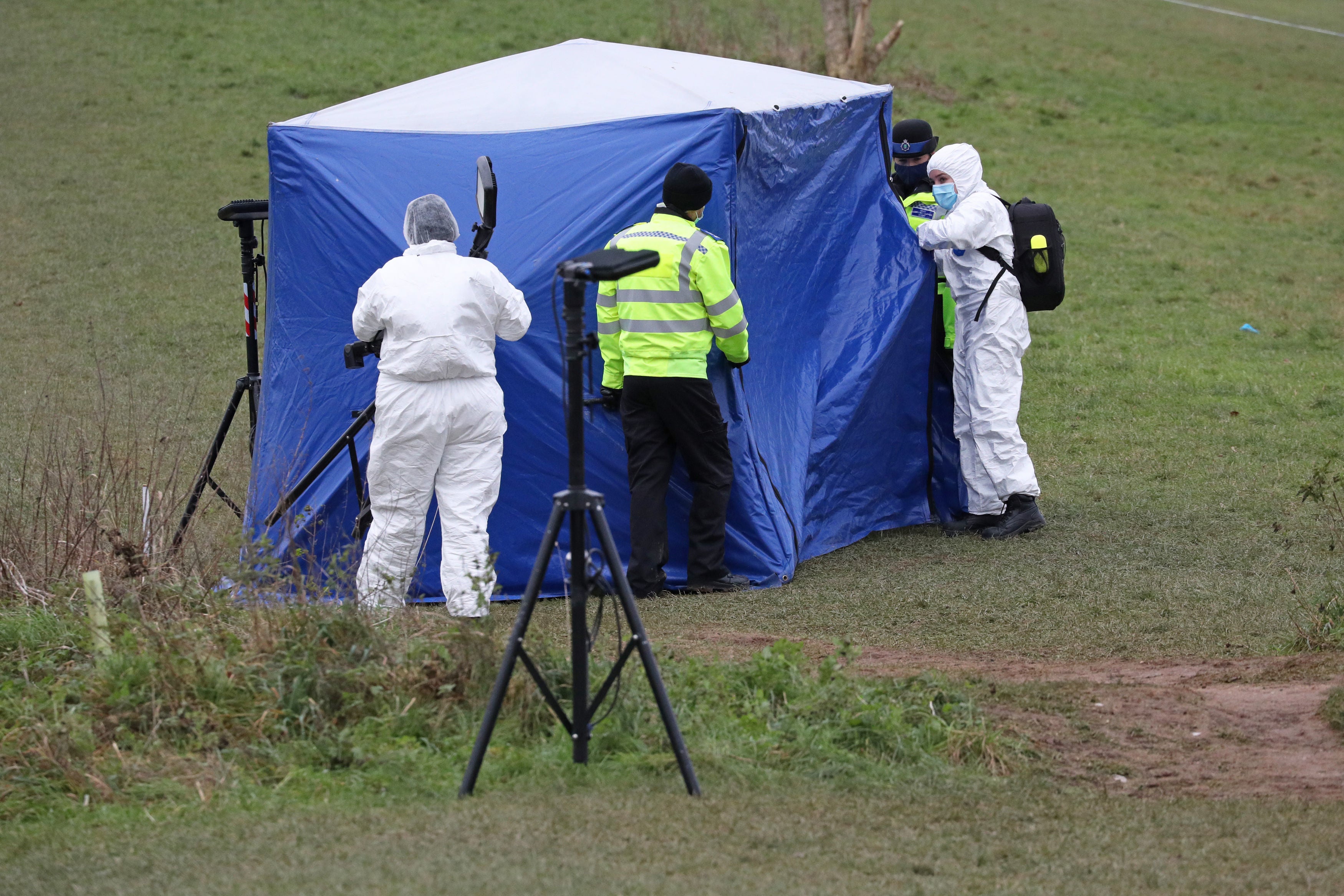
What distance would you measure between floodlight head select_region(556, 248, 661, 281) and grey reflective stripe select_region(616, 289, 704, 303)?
2.48m

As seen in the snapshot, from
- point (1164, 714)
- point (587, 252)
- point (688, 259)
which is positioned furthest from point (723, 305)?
point (1164, 714)

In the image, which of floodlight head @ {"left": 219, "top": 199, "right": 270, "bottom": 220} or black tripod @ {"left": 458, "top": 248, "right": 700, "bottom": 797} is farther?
floodlight head @ {"left": 219, "top": 199, "right": 270, "bottom": 220}

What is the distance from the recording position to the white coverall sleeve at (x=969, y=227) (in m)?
8.10

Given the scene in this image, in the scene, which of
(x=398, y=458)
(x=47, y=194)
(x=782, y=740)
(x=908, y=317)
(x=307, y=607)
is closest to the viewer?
(x=782, y=740)

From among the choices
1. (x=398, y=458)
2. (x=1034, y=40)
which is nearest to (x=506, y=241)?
(x=398, y=458)

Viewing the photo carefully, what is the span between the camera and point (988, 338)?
823 cm

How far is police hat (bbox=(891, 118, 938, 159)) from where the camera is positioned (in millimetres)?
8484

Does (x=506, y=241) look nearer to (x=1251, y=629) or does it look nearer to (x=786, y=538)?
(x=786, y=538)

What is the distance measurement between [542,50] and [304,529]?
3156mm

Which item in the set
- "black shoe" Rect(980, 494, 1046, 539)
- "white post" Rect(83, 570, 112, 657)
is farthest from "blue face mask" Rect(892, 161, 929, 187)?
"white post" Rect(83, 570, 112, 657)

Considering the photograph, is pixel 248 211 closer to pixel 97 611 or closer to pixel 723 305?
pixel 723 305

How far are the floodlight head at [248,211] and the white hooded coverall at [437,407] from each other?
1.16 metres

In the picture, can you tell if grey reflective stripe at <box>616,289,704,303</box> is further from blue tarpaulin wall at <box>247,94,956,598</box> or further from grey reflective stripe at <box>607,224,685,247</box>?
blue tarpaulin wall at <box>247,94,956,598</box>

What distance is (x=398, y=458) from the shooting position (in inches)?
255
